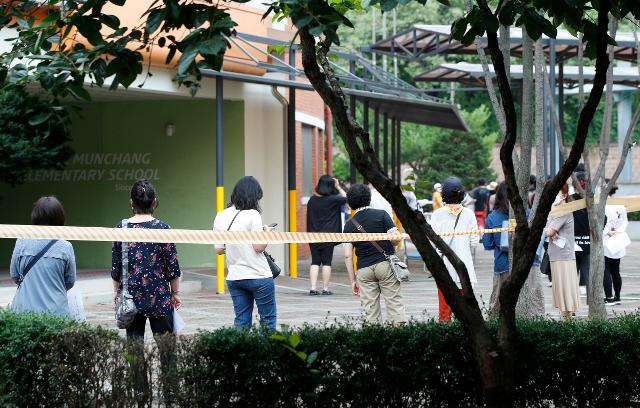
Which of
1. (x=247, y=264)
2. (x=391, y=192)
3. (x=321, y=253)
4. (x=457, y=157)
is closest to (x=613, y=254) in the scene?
(x=321, y=253)

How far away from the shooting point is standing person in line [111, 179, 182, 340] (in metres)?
7.64

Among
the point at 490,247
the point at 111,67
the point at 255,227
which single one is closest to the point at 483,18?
the point at 111,67

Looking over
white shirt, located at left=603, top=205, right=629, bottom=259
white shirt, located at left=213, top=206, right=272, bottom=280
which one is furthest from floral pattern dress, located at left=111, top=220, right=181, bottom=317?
white shirt, located at left=603, top=205, right=629, bottom=259

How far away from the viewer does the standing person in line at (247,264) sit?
9047 millimetres

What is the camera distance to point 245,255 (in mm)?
9023

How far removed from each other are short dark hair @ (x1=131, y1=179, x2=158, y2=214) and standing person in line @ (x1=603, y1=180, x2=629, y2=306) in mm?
8483

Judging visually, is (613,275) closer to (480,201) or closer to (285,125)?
(285,125)

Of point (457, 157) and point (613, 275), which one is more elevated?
point (457, 157)

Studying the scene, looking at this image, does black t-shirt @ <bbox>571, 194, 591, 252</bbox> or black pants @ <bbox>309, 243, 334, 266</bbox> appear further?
black pants @ <bbox>309, 243, 334, 266</bbox>

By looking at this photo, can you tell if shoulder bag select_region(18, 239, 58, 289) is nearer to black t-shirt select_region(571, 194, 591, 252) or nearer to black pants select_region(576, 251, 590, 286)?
black t-shirt select_region(571, 194, 591, 252)

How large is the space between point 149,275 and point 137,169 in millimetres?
13998

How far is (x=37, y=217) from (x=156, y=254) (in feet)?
3.11

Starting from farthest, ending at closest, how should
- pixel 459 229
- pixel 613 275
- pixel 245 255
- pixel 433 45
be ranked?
pixel 433 45, pixel 613 275, pixel 459 229, pixel 245 255

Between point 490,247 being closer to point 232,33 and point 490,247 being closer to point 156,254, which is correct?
point 156,254
